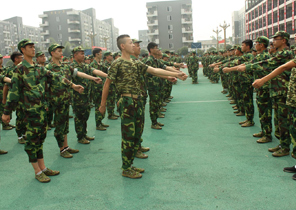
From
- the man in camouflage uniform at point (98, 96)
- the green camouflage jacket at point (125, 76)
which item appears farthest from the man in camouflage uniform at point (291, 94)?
the man in camouflage uniform at point (98, 96)

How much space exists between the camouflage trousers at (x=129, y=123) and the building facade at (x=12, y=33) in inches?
3074

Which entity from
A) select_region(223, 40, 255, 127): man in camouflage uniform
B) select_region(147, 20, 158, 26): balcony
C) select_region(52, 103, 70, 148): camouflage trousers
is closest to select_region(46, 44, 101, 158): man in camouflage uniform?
select_region(52, 103, 70, 148): camouflage trousers

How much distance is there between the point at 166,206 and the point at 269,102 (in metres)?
3.05

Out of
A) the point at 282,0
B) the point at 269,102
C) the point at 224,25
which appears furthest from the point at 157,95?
Answer: the point at 282,0

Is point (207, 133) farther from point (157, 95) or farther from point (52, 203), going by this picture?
point (52, 203)

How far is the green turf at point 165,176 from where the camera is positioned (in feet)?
9.80

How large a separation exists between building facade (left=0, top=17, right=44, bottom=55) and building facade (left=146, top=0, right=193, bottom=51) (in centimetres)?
3475

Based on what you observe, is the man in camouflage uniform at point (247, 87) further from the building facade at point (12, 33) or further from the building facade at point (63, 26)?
the building facade at point (12, 33)

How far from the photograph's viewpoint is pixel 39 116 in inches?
139

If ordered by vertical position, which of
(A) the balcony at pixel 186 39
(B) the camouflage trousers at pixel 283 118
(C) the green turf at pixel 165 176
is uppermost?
(A) the balcony at pixel 186 39

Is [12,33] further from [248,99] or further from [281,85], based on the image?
[281,85]

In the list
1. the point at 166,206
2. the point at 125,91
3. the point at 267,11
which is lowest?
the point at 166,206

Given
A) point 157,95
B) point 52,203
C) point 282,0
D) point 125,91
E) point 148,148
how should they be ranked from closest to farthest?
1. point 52,203
2. point 125,91
3. point 148,148
4. point 157,95
5. point 282,0

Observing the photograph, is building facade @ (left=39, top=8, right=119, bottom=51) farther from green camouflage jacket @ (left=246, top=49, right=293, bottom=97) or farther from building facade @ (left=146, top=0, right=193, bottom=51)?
green camouflage jacket @ (left=246, top=49, right=293, bottom=97)
